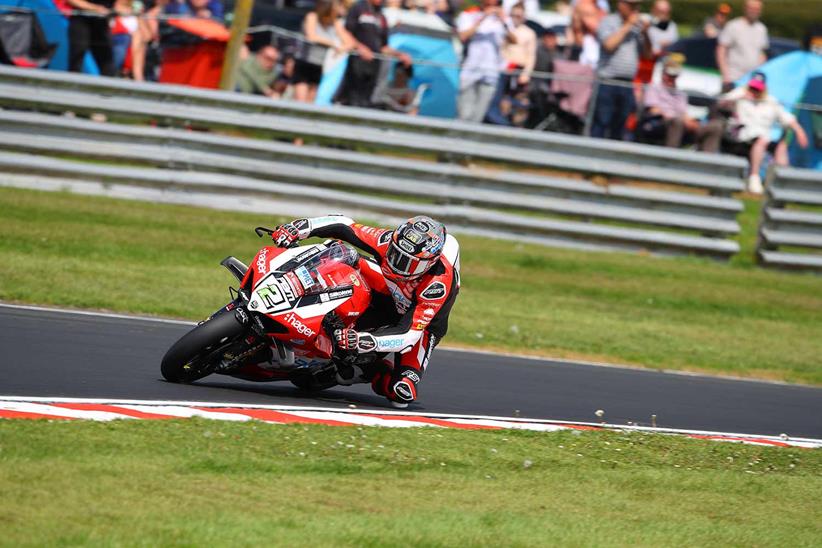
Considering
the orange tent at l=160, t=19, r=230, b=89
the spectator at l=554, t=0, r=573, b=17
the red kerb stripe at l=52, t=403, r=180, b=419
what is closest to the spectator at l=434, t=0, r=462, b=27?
the spectator at l=554, t=0, r=573, b=17

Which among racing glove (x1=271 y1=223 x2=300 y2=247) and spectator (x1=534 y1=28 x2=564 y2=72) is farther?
spectator (x1=534 y1=28 x2=564 y2=72)

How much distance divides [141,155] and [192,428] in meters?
9.30

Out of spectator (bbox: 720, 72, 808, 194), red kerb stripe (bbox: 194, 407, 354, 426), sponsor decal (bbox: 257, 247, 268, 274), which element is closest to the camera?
red kerb stripe (bbox: 194, 407, 354, 426)

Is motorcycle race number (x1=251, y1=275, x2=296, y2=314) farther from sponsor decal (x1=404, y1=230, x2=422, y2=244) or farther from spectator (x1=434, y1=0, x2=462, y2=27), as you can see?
spectator (x1=434, y1=0, x2=462, y2=27)

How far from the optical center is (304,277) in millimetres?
7816

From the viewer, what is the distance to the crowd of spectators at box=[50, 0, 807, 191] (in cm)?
1650

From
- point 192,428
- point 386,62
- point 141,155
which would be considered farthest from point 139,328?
point 386,62

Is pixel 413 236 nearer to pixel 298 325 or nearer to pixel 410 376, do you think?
pixel 298 325

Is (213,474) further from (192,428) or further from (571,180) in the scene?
(571,180)

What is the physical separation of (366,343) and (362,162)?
8.02 metres

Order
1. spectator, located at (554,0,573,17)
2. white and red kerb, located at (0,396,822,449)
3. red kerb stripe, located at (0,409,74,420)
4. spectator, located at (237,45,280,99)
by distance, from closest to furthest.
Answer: red kerb stripe, located at (0,409,74,420) < white and red kerb, located at (0,396,822,449) < spectator, located at (237,45,280,99) < spectator, located at (554,0,573,17)

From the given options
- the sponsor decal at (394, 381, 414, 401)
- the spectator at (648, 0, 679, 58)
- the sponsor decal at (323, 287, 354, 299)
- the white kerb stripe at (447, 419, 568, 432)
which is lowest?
the white kerb stripe at (447, 419, 568, 432)

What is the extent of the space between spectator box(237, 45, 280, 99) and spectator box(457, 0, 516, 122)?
2555 millimetres

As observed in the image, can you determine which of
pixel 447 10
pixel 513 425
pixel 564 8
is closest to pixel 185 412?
pixel 513 425
